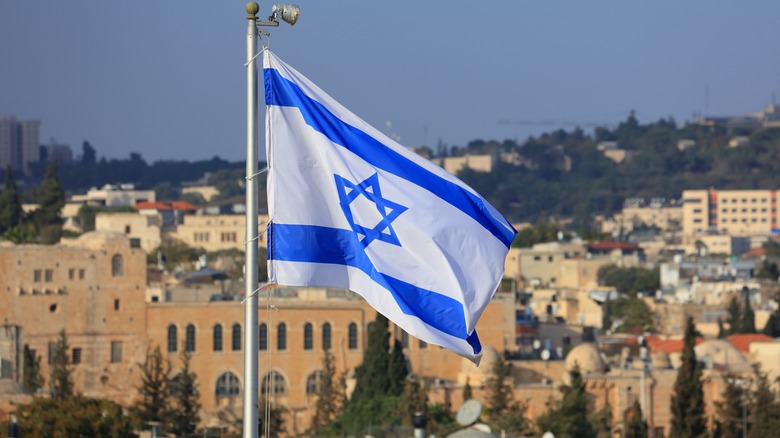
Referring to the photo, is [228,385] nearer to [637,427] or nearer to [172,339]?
[172,339]

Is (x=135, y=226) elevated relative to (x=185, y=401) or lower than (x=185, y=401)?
elevated

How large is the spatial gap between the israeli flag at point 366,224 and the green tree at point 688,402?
3460 cm

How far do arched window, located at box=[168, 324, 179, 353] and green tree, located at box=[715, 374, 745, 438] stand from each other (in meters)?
16.9

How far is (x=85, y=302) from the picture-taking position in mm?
61500

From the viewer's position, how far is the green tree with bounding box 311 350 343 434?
53284mm

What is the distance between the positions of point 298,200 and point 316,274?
0.47m

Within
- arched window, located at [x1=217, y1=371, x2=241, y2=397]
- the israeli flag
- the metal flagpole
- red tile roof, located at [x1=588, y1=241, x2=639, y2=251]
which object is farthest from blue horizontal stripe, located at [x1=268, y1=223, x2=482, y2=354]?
red tile roof, located at [x1=588, y1=241, x2=639, y2=251]

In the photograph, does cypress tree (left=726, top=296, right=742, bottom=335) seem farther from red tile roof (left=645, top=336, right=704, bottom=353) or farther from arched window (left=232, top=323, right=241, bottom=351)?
arched window (left=232, top=323, right=241, bottom=351)

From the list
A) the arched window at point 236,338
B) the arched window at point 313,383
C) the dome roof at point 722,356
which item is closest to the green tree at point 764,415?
the dome roof at point 722,356

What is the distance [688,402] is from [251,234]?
36276mm

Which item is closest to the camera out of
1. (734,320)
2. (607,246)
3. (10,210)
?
(734,320)

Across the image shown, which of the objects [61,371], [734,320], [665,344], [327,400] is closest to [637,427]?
[327,400]

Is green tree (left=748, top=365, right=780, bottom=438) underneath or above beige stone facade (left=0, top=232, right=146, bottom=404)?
underneath

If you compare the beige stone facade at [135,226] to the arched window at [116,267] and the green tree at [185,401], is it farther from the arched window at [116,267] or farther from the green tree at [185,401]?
the green tree at [185,401]
